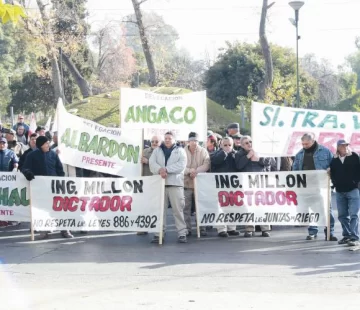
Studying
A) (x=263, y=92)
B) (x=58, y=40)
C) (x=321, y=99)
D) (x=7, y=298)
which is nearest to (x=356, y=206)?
(x=7, y=298)

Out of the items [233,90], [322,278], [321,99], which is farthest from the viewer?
[321,99]

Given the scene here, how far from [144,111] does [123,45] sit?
52884 mm

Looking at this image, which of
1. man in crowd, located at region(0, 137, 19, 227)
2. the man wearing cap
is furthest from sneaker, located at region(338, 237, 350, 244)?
man in crowd, located at region(0, 137, 19, 227)

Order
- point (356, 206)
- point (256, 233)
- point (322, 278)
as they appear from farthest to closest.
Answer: point (256, 233)
point (356, 206)
point (322, 278)

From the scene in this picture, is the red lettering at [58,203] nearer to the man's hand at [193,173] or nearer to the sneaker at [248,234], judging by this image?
the man's hand at [193,173]

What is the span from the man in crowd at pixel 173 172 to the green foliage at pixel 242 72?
36.4 m

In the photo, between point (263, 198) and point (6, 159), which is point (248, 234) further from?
point (6, 159)

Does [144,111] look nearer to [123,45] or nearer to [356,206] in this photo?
[356,206]

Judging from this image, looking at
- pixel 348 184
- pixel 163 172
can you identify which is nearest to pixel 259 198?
pixel 348 184

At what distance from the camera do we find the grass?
26.8 metres

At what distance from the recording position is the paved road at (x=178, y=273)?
6941 millimetres

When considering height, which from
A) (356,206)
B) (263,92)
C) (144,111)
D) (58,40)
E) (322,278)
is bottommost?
(322,278)

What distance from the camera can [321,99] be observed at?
198ft

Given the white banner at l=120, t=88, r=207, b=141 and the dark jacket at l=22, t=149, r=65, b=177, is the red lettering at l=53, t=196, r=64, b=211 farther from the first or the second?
the white banner at l=120, t=88, r=207, b=141
